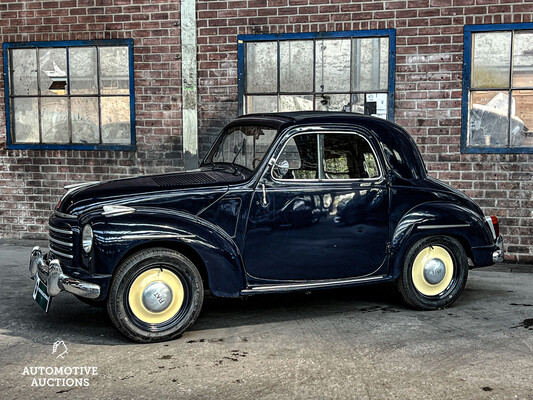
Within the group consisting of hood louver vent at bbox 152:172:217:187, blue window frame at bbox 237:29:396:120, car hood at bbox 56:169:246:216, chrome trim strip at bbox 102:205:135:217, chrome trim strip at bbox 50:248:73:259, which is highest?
blue window frame at bbox 237:29:396:120

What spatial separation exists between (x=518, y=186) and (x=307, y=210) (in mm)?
3925

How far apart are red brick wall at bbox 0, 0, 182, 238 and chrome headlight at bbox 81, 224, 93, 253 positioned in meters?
4.47

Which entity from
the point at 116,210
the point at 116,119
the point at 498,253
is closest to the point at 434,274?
the point at 498,253

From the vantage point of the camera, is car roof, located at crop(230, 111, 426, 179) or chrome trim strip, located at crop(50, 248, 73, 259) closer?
chrome trim strip, located at crop(50, 248, 73, 259)

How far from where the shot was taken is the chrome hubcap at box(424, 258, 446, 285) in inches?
246

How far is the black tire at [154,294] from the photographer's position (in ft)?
17.1

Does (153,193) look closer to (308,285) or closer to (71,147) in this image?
(308,285)

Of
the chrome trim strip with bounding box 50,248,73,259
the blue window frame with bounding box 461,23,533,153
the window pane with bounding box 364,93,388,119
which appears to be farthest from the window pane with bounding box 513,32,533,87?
the chrome trim strip with bounding box 50,248,73,259

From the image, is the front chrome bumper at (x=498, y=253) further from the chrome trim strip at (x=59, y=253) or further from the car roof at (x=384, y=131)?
the chrome trim strip at (x=59, y=253)

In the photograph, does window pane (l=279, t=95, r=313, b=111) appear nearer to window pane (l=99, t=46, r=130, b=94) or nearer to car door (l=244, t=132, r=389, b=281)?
window pane (l=99, t=46, r=130, b=94)

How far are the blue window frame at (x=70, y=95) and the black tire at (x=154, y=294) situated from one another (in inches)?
186

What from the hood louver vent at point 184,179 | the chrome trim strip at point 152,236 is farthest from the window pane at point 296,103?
the chrome trim strip at point 152,236

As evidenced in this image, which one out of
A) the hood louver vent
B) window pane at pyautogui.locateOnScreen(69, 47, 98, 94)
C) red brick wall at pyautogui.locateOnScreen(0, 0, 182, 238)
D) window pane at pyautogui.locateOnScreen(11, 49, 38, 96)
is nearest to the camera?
the hood louver vent

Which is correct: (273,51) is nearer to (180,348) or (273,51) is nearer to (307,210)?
(307,210)
